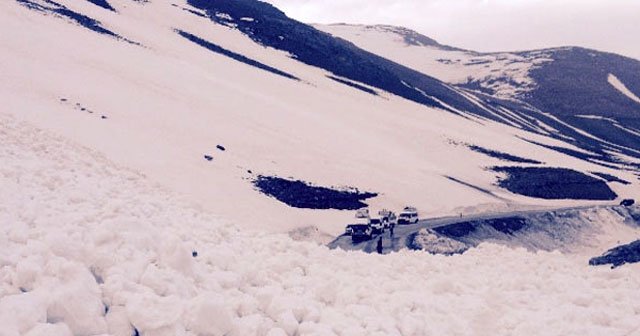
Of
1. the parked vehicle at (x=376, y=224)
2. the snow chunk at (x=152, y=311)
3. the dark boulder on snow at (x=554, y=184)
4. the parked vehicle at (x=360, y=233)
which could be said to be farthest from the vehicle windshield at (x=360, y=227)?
the dark boulder on snow at (x=554, y=184)

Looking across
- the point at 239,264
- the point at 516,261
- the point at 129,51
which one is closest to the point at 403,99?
the point at 129,51

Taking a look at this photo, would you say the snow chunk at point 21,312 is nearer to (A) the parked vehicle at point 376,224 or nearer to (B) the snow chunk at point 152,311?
(B) the snow chunk at point 152,311

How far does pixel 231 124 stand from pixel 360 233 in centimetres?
2430

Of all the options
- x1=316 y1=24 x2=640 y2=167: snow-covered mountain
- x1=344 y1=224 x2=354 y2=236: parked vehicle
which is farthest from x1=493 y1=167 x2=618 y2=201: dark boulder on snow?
x1=344 y1=224 x2=354 y2=236: parked vehicle

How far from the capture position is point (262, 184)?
44.0 metres

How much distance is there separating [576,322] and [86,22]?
253 feet

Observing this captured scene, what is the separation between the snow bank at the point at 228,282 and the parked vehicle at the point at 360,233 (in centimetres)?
2060

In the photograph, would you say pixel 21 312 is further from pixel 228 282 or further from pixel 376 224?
pixel 376 224

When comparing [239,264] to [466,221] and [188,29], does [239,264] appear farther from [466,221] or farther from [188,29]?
[188,29]

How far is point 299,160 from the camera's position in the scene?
5278 cm

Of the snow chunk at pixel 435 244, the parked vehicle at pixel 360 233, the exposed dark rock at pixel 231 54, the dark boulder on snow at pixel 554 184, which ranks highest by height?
the exposed dark rock at pixel 231 54

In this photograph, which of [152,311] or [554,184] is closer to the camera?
[152,311]

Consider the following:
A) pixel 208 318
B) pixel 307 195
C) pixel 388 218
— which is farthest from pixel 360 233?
pixel 208 318

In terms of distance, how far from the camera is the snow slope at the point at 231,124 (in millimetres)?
40469
